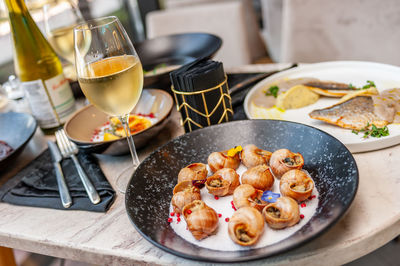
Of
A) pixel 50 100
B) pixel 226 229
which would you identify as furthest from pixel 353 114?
pixel 50 100

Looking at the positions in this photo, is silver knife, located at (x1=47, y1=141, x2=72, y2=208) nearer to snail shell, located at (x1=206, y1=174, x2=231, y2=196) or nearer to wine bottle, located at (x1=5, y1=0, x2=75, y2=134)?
wine bottle, located at (x1=5, y1=0, x2=75, y2=134)

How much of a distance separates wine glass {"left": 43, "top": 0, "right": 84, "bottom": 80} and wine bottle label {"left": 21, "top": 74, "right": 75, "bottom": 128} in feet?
0.90

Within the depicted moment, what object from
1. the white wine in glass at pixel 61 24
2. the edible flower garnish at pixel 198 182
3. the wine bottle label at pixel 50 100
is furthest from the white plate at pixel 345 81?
the white wine in glass at pixel 61 24

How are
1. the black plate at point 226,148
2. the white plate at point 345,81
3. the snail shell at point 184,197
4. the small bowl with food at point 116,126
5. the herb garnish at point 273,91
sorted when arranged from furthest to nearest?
the herb garnish at point 273,91 < the small bowl with food at point 116,126 < the white plate at point 345,81 < the snail shell at point 184,197 < the black plate at point 226,148

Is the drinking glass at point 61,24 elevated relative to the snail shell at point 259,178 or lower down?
elevated

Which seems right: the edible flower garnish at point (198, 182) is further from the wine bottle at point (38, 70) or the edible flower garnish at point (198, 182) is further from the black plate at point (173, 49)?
the black plate at point (173, 49)

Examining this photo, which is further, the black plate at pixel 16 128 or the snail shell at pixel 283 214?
the black plate at pixel 16 128

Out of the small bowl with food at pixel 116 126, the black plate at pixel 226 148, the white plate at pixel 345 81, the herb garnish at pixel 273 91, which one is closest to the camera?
the black plate at pixel 226 148

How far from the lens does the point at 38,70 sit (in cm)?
120

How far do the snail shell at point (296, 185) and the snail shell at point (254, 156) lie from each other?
0.09m

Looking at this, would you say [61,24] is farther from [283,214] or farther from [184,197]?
[283,214]

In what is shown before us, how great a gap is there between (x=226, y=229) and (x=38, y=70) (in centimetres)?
88

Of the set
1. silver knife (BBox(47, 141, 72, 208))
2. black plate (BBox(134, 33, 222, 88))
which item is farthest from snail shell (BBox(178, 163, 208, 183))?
black plate (BBox(134, 33, 222, 88))

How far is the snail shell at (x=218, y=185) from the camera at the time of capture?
697 mm
